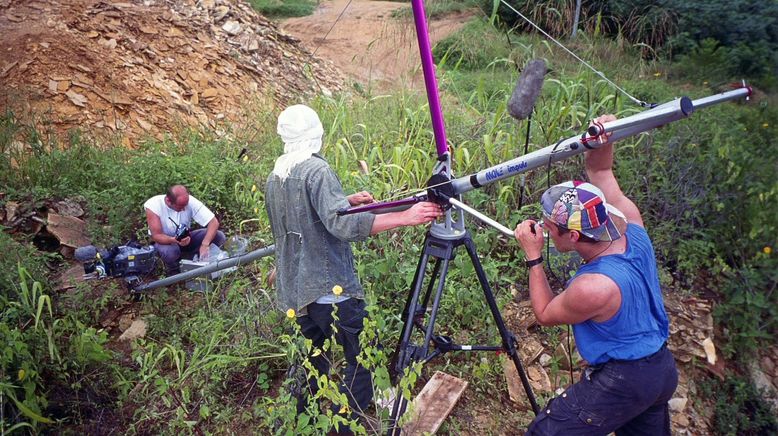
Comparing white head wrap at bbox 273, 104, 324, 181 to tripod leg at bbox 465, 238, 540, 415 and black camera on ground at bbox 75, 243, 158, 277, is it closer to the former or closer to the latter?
tripod leg at bbox 465, 238, 540, 415

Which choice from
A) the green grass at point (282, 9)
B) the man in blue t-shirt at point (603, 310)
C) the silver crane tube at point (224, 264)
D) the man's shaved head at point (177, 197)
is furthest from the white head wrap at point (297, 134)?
the green grass at point (282, 9)

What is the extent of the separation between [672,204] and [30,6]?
8.48 meters

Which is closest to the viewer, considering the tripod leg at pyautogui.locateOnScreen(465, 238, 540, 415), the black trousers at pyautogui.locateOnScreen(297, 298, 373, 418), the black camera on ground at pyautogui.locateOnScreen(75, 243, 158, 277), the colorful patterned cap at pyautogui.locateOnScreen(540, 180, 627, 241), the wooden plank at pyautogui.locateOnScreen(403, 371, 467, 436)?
the colorful patterned cap at pyautogui.locateOnScreen(540, 180, 627, 241)

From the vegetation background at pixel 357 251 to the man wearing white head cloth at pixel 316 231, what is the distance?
18 cm

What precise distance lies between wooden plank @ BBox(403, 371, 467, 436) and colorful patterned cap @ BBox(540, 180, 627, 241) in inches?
47.9

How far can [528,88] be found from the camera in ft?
9.53

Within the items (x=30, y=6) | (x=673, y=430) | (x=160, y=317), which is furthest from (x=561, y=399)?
(x=30, y=6)

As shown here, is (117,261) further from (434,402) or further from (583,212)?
(583,212)

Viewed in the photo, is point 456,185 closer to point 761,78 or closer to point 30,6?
point 761,78

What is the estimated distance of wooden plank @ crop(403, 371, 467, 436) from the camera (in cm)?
279

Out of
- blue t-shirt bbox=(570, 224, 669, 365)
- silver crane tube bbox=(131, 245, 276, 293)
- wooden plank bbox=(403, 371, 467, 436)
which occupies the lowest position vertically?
wooden plank bbox=(403, 371, 467, 436)

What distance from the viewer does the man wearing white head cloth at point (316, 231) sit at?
231 centimetres

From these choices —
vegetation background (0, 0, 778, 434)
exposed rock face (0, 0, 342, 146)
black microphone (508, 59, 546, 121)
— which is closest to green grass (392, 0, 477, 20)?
vegetation background (0, 0, 778, 434)

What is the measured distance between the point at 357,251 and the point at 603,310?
1906 millimetres
